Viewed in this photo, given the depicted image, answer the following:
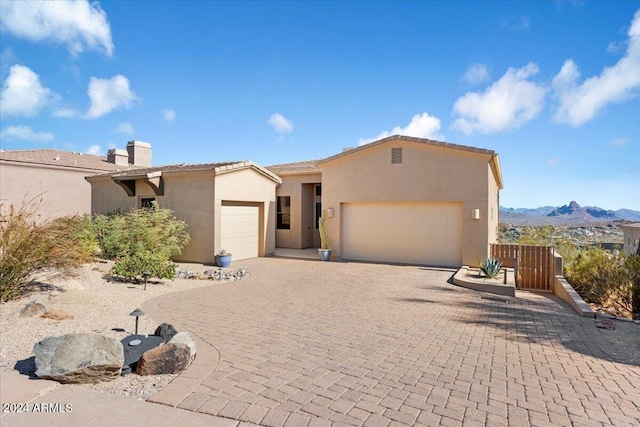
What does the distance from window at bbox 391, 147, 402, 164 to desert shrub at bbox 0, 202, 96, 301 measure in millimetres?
11280

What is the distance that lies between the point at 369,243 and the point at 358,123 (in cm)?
749

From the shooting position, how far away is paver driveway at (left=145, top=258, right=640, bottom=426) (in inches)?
144

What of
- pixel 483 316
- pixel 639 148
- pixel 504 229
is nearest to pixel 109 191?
pixel 483 316

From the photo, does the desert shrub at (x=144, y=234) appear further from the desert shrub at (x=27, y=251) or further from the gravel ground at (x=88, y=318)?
the desert shrub at (x=27, y=251)

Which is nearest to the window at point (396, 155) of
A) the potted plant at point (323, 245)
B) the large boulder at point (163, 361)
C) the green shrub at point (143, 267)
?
the potted plant at point (323, 245)

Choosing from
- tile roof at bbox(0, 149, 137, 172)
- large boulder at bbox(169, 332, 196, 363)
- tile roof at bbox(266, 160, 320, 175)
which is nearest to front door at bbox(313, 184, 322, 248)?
tile roof at bbox(266, 160, 320, 175)

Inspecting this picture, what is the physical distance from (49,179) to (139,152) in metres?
8.05

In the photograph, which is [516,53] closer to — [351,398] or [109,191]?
[351,398]

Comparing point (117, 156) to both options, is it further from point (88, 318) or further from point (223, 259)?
point (88, 318)

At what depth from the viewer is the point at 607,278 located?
386 inches

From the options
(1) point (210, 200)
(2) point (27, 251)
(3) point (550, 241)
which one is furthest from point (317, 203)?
(2) point (27, 251)

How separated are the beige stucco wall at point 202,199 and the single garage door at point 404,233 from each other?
4.26 metres

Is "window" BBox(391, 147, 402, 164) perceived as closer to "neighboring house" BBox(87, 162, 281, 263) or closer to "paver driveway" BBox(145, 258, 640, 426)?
"neighboring house" BBox(87, 162, 281, 263)

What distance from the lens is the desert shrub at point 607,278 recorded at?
893cm
